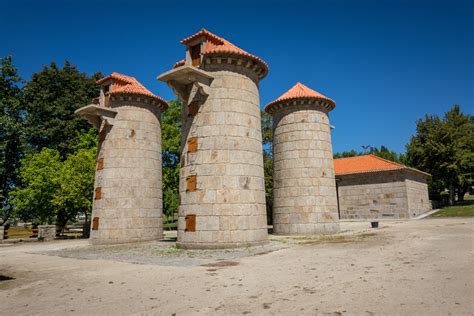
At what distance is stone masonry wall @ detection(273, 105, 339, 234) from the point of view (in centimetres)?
2167

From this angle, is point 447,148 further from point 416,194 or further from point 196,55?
point 196,55

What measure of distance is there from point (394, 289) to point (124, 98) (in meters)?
19.5

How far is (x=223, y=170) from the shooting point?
50.9ft

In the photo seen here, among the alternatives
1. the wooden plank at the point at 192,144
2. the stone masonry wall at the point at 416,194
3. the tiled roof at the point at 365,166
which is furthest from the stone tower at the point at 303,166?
the stone masonry wall at the point at 416,194

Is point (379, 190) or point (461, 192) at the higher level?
point (461, 192)

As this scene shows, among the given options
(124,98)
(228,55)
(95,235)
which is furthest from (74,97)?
(228,55)

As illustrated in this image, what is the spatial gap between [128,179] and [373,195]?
25516 mm

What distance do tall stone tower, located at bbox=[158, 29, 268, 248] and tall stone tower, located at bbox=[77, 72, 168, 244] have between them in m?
5.59

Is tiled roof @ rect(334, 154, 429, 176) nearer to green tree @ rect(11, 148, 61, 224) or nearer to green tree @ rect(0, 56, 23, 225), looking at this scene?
green tree @ rect(11, 148, 61, 224)

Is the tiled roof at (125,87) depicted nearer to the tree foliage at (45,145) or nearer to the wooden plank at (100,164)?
the wooden plank at (100,164)

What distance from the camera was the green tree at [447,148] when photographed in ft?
128

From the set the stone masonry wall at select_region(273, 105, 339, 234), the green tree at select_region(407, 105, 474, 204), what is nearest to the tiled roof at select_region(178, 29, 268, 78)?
the stone masonry wall at select_region(273, 105, 339, 234)

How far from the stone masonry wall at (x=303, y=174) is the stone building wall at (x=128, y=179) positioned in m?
8.73

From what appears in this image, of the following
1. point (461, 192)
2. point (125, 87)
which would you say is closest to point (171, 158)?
point (125, 87)
